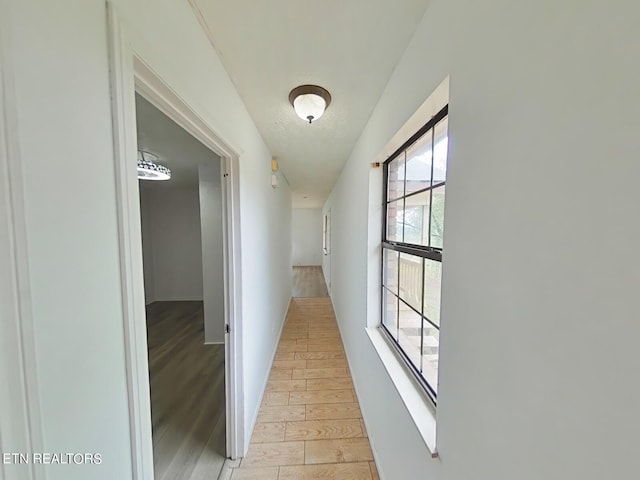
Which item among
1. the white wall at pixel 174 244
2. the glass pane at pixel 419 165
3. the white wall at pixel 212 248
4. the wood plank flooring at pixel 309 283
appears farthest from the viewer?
the wood plank flooring at pixel 309 283

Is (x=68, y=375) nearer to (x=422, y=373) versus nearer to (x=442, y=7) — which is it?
(x=422, y=373)

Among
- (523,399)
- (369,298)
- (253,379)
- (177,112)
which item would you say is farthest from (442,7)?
(253,379)

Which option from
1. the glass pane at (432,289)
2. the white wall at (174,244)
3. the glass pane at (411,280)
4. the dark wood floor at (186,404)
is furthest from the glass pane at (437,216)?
the white wall at (174,244)

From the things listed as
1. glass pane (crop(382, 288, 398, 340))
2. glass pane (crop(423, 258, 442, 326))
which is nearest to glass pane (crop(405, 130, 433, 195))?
glass pane (crop(423, 258, 442, 326))

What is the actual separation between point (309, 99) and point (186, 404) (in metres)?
2.74

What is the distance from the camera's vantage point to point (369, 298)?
6.74 feet

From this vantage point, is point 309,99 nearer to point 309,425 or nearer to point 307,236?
point 309,425

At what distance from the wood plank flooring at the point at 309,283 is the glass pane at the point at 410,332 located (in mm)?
4494

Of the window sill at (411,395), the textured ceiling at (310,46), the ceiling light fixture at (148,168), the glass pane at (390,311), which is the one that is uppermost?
the textured ceiling at (310,46)

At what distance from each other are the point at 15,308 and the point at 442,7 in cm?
138

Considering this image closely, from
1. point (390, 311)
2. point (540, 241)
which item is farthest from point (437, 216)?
point (390, 311)

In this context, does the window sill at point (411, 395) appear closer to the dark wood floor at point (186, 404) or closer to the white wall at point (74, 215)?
the white wall at point (74, 215)

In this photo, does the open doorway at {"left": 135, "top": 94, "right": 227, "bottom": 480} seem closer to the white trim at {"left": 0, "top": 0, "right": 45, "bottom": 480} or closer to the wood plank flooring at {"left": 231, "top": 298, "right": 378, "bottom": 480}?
the wood plank flooring at {"left": 231, "top": 298, "right": 378, "bottom": 480}

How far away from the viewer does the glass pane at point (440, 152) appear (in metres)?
1.10
